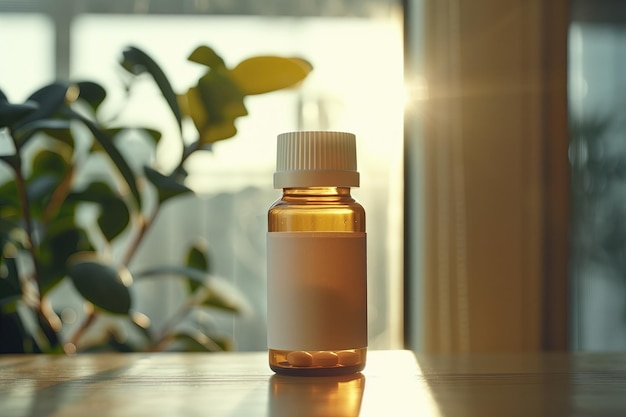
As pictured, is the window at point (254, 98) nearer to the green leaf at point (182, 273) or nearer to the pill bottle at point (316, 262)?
the green leaf at point (182, 273)

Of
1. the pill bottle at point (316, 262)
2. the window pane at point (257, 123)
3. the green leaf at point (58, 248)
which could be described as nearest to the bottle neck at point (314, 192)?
the pill bottle at point (316, 262)

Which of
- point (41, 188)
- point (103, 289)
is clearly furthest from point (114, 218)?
point (103, 289)

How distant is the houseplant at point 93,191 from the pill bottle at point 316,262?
0.18 meters

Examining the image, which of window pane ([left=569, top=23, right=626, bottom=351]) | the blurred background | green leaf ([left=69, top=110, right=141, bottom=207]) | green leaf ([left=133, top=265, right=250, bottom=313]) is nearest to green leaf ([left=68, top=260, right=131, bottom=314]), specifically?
green leaf ([left=69, top=110, right=141, bottom=207])

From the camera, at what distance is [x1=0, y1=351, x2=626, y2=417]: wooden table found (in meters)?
0.47

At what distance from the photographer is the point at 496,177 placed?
1.20m

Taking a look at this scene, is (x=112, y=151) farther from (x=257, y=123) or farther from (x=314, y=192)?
(x=257, y=123)

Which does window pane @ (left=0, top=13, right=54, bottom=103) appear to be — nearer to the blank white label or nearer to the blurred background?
the blurred background

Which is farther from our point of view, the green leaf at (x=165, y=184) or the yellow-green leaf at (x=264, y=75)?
the yellow-green leaf at (x=264, y=75)

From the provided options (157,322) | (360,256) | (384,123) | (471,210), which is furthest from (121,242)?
(360,256)

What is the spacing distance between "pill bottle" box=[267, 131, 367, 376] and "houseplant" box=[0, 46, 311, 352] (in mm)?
185

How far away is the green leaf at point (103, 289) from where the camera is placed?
79 cm

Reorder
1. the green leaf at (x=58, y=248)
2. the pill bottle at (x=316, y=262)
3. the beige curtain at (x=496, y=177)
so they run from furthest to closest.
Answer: the beige curtain at (x=496, y=177) → the green leaf at (x=58, y=248) → the pill bottle at (x=316, y=262)

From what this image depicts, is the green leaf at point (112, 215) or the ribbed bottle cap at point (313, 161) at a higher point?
the ribbed bottle cap at point (313, 161)
